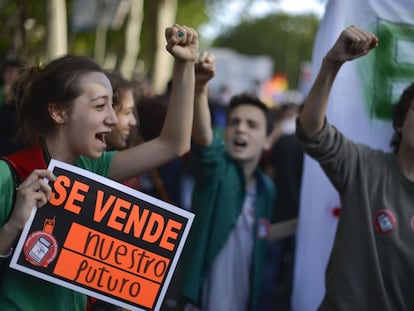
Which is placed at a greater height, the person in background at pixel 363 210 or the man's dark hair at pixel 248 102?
the man's dark hair at pixel 248 102

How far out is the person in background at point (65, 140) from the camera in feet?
7.15

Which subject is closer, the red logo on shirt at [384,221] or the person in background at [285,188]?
the red logo on shirt at [384,221]

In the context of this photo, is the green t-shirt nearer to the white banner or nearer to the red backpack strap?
the red backpack strap

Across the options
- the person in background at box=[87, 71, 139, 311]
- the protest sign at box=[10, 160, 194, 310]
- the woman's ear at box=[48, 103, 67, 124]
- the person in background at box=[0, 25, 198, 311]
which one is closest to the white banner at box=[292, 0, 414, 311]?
the person in background at box=[87, 71, 139, 311]

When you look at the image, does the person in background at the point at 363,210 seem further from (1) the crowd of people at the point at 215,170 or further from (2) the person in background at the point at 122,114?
(2) the person in background at the point at 122,114

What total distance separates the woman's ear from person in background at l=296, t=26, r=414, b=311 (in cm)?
97

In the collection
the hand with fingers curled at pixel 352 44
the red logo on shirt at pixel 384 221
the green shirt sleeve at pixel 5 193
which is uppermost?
the hand with fingers curled at pixel 352 44

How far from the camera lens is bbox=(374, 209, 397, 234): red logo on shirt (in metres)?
2.77

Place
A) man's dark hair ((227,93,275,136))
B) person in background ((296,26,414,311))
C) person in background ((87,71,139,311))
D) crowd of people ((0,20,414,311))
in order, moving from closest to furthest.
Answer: crowd of people ((0,20,414,311))
person in background ((296,26,414,311))
person in background ((87,71,139,311))
man's dark hair ((227,93,275,136))

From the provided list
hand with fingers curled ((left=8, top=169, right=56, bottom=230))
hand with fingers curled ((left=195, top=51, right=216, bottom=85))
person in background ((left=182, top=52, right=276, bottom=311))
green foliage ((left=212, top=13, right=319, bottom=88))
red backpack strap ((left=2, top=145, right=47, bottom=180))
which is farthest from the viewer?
green foliage ((left=212, top=13, right=319, bottom=88))

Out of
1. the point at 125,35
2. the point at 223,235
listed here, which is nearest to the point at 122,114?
the point at 223,235

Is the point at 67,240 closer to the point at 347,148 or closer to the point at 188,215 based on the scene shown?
the point at 188,215

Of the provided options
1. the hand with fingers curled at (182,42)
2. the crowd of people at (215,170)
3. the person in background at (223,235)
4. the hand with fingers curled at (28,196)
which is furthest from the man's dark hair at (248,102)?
the hand with fingers curled at (28,196)

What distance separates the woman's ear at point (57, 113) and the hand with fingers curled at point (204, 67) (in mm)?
732
